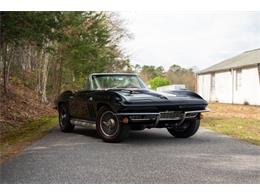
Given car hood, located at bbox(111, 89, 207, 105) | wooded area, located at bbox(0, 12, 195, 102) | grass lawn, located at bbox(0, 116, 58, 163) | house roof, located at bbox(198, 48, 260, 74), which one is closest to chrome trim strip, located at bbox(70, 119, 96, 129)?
grass lawn, located at bbox(0, 116, 58, 163)

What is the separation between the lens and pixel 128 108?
218 inches

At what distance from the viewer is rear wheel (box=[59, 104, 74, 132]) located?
7344 mm

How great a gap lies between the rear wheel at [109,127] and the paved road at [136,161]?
0.39 feet

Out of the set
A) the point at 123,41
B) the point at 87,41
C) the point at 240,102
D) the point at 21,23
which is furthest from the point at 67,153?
the point at 240,102

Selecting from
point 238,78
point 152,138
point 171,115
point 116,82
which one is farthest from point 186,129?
point 238,78

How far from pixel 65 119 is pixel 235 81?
1444 centimetres

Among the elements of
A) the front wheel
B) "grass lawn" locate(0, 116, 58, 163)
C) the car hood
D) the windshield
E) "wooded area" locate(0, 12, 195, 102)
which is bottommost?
"grass lawn" locate(0, 116, 58, 163)

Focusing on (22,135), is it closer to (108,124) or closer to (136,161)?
(108,124)

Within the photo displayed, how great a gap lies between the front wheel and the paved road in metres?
0.17

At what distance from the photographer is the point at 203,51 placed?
652cm

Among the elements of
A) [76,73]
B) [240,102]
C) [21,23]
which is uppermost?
[21,23]

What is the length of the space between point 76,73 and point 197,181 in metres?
6.76

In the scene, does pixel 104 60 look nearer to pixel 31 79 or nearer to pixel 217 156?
pixel 31 79

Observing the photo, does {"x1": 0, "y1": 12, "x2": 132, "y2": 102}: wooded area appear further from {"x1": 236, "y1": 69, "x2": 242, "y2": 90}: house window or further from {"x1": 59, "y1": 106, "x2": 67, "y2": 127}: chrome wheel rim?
{"x1": 236, "y1": 69, "x2": 242, "y2": 90}: house window
